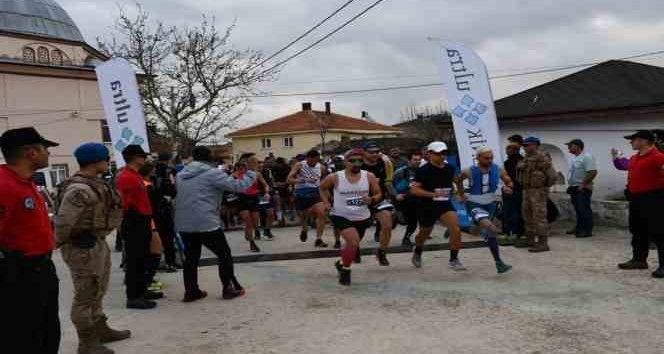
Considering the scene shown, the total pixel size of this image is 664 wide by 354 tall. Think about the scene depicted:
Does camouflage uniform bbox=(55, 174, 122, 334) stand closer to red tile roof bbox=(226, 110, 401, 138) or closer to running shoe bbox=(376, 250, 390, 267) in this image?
running shoe bbox=(376, 250, 390, 267)

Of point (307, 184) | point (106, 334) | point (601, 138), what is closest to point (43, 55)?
point (307, 184)

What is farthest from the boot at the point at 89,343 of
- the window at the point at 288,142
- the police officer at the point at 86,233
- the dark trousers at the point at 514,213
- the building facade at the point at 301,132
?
the window at the point at 288,142

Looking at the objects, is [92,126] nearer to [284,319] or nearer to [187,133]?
[187,133]

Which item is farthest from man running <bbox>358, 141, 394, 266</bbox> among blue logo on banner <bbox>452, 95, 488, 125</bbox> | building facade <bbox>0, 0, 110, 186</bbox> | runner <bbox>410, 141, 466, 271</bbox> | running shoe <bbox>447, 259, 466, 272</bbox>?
building facade <bbox>0, 0, 110, 186</bbox>

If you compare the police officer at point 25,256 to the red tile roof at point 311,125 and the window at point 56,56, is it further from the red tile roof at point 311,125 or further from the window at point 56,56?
the red tile roof at point 311,125

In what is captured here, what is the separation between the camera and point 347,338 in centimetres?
488

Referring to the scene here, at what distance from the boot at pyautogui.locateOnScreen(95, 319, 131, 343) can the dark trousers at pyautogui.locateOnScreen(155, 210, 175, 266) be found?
2.42 meters

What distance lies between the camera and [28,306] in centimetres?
335

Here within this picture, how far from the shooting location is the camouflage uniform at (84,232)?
449cm

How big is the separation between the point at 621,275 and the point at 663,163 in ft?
4.79

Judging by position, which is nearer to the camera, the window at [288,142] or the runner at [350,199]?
the runner at [350,199]

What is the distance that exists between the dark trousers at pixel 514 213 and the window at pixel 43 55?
35535 mm

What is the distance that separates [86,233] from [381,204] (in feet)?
14.4

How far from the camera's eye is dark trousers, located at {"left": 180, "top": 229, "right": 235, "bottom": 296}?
6277mm
